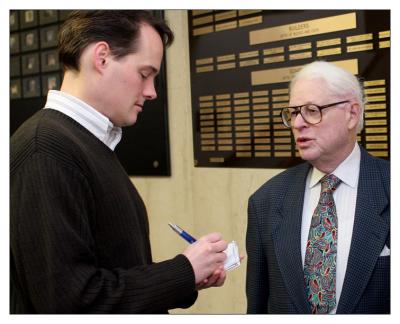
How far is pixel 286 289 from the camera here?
1418 mm

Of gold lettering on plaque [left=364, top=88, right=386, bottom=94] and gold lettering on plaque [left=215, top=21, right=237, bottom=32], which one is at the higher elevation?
gold lettering on plaque [left=215, top=21, right=237, bottom=32]

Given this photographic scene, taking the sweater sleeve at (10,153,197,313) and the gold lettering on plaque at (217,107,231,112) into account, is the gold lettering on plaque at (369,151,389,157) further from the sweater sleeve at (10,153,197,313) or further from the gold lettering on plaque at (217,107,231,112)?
the sweater sleeve at (10,153,197,313)

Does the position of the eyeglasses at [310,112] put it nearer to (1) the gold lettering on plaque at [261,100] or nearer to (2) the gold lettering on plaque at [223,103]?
(1) the gold lettering on plaque at [261,100]

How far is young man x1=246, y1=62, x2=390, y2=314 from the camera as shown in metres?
1.33

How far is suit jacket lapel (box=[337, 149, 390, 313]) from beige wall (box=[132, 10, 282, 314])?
1.87 ft

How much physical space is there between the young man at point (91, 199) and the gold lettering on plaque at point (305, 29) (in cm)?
70

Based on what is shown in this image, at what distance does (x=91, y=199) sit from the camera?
103 cm

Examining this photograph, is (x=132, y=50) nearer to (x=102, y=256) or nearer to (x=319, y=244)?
(x=102, y=256)

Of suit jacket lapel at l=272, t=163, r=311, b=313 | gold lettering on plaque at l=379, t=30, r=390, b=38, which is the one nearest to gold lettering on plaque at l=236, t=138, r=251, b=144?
suit jacket lapel at l=272, t=163, r=311, b=313

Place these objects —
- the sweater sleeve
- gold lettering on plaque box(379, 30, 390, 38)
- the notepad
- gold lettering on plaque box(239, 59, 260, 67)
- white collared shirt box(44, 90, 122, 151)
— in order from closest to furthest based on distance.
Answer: the sweater sleeve
white collared shirt box(44, 90, 122, 151)
the notepad
gold lettering on plaque box(379, 30, 390, 38)
gold lettering on plaque box(239, 59, 260, 67)

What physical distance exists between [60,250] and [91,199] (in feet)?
0.45

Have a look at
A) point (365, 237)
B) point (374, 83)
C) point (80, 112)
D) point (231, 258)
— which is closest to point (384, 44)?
point (374, 83)
